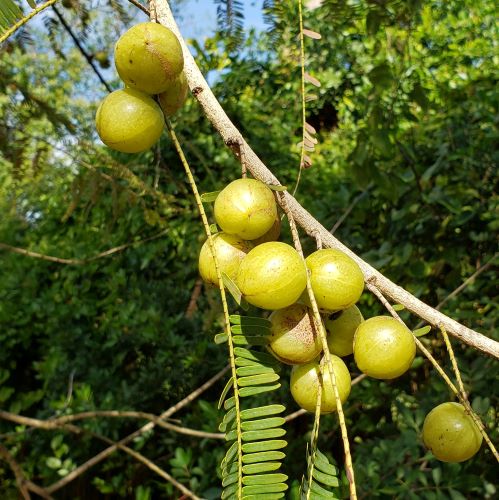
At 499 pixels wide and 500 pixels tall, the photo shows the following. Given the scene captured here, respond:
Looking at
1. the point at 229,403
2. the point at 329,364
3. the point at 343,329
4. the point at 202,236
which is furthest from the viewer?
the point at 202,236

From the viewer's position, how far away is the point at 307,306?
75cm

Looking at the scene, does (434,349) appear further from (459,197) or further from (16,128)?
(16,128)

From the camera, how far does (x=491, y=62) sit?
3916mm

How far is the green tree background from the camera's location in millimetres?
1982

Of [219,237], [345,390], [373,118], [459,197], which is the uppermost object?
[373,118]

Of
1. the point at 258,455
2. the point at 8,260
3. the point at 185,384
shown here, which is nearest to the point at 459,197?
the point at 185,384

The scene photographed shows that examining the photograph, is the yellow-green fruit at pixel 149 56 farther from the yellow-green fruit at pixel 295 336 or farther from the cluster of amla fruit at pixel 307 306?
the yellow-green fruit at pixel 295 336

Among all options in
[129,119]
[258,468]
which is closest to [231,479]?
[258,468]

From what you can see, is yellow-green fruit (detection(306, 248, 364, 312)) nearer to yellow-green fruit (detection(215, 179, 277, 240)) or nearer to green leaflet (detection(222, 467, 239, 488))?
yellow-green fruit (detection(215, 179, 277, 240))

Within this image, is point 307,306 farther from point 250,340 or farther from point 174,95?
point 174,95

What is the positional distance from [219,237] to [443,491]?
5.36 feet

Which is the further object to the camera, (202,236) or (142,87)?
(202,236)

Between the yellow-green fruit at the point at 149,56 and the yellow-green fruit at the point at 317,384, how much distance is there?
0.46m

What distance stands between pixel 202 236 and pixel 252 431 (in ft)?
7.75
